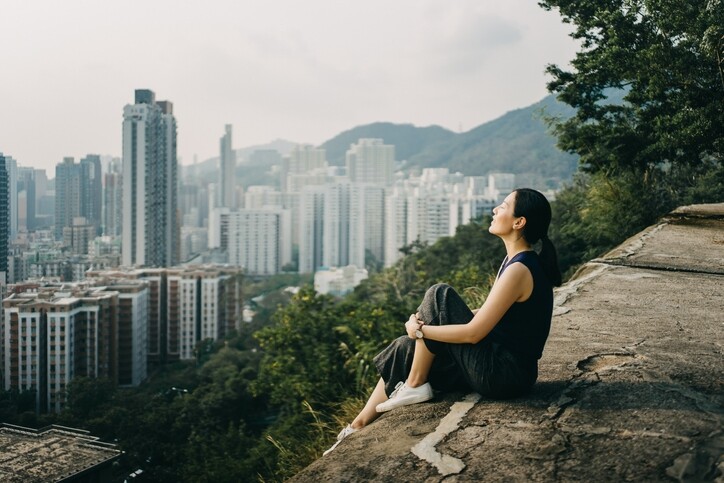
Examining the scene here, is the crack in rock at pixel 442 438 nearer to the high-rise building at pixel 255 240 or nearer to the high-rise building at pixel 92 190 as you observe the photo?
the high-rise building at pixel 92 190

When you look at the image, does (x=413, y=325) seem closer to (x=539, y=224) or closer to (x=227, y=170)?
(x=539, y=224)

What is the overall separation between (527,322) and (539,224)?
206 millimetres

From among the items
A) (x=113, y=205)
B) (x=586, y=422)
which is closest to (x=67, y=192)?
(x=113, y=205)

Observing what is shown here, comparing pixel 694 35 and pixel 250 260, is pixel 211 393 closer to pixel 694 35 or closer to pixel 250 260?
pixel 694 35

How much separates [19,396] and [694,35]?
11.4 meters

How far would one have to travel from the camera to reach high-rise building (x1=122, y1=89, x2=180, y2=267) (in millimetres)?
25453

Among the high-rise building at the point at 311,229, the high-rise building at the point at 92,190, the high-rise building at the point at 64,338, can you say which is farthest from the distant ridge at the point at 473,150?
the high-rise building at the point at 92,190

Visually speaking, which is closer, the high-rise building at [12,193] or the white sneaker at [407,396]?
the white sneaker at [407,396]

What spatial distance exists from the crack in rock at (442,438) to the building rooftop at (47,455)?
20.7 ft

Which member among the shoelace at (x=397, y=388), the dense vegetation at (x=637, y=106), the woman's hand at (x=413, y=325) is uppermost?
the dense vegetation at (x=637, y=106)

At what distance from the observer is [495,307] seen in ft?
4.64

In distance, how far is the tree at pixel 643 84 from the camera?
4.20m

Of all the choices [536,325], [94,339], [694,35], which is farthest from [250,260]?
[536,325]

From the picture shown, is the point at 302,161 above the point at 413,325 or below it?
above
